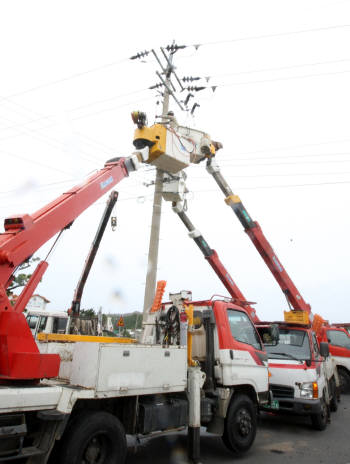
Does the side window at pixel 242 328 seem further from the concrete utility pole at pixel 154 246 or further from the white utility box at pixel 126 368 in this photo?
the concrete utility pole at pixel 154 246

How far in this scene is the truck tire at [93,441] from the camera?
3969mm

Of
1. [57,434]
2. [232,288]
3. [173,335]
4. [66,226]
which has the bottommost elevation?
[57,434]

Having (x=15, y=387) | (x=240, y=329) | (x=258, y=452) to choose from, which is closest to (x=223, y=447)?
(x=258, y=452)

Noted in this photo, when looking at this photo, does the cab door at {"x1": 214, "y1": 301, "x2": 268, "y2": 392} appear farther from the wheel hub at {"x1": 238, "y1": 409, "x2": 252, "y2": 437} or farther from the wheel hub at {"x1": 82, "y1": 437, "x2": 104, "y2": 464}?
the wheel hub at {"x1": 82, "y1": 437, "x2": 104, "y2": 464}

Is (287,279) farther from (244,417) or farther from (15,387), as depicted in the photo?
(15,387)

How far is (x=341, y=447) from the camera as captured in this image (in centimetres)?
652

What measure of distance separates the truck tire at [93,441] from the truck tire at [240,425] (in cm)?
203

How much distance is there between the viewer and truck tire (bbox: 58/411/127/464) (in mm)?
3969

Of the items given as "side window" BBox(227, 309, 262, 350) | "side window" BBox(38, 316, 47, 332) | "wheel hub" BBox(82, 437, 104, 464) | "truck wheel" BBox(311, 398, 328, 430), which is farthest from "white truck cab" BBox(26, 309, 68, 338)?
"wheel hub" BBox(82, 437, 104, 464)

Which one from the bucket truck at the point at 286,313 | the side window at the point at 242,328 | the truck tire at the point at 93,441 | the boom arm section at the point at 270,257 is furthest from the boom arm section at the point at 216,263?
the truck tire at the point at 93,441

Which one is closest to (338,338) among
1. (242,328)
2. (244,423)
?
(242,328)

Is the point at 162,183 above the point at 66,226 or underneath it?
above

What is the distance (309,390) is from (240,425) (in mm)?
2018

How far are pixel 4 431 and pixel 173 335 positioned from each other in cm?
292
